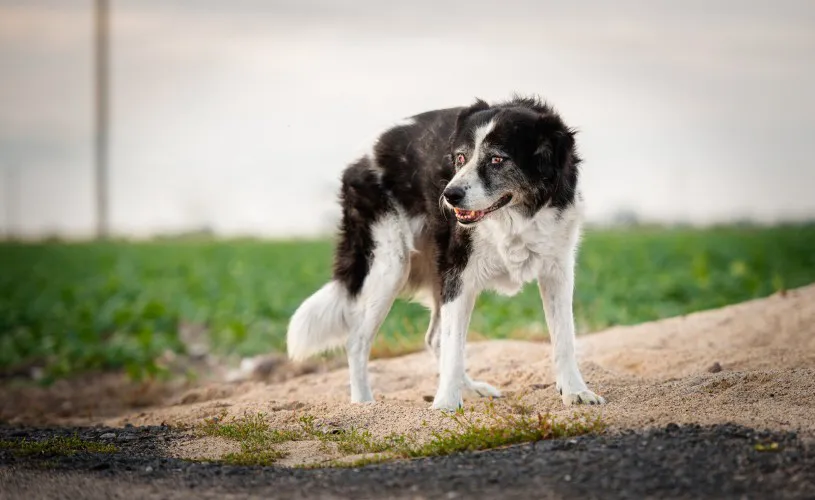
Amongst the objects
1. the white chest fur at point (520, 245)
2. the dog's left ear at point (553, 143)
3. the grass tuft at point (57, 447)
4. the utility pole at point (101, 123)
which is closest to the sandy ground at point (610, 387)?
the grass tuft at point (57, 447)

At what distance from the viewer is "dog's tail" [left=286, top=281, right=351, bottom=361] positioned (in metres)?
8.52

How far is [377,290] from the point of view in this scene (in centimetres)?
829

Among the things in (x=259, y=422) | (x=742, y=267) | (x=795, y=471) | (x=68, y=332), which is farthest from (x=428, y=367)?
(x=742, y=267)

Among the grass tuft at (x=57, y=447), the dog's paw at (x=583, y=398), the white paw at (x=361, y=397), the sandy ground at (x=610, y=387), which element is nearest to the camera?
the sandy ground at (x=610, y=387)

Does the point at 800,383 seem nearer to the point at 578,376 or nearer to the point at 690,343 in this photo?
the point at 578,376

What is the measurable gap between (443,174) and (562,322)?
1426mm

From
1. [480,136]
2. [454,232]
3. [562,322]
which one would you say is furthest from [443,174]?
[562,322]

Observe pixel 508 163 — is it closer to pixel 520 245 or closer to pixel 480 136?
pixel 480 136

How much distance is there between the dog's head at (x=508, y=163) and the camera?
667 cm

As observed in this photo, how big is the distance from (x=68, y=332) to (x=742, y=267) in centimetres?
1333

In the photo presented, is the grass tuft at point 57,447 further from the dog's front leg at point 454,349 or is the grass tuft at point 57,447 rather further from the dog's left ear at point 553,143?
the dog's left ear at point 553,143

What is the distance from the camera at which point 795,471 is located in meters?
5.23

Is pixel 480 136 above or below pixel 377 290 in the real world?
above

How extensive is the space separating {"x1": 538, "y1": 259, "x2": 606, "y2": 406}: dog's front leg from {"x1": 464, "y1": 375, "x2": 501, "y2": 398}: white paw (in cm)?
91
